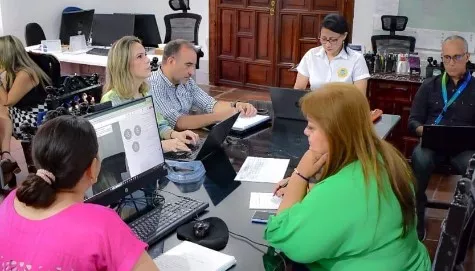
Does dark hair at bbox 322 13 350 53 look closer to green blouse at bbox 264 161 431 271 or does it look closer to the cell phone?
the cell phone

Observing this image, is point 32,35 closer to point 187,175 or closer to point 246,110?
point 246,110

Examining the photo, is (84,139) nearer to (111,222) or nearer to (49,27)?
(111,222)

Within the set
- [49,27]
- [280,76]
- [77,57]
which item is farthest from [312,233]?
[49,27]

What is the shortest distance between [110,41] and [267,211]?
14.0 feet

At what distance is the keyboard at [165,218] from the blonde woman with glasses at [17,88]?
223 cm

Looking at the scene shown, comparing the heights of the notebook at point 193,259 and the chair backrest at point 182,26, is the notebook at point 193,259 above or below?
below

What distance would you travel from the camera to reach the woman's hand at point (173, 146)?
8.75 feet

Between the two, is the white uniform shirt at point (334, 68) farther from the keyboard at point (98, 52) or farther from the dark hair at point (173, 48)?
the keyboard at point (98, 52)

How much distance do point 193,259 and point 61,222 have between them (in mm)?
452

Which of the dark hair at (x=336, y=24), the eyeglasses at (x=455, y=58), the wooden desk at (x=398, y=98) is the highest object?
the dark hair at (x=336, y=24)

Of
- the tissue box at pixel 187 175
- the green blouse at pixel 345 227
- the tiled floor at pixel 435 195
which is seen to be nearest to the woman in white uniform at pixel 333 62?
the tiled floor at pixel 435 195

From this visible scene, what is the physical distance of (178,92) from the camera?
10.9ft

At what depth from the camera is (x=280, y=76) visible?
23.9 ft

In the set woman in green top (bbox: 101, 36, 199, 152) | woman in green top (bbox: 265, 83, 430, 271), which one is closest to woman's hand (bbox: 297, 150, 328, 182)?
woman in green top (bbox: 265, 83, 430, 271)
